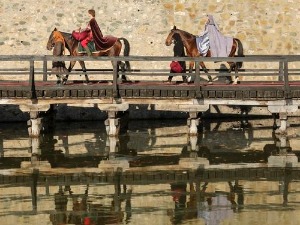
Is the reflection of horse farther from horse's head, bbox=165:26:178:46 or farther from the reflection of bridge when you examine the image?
horse's head, bbox=165:26:178:46

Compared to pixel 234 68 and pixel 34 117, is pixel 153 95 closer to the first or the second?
pixel 34 117

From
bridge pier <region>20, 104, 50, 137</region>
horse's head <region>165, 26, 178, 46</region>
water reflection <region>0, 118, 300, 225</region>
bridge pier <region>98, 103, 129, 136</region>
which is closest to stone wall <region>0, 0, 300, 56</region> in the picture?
horse's head <region>165, 26, 178, 46</region>

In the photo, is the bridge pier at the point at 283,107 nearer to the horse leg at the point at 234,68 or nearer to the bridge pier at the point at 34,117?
the horse leg at the point at 234,68

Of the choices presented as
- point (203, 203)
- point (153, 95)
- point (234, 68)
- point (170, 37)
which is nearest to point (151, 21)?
point (170, 37)

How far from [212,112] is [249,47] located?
2.33 m

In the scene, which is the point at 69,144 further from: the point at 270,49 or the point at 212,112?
the point at 270,49

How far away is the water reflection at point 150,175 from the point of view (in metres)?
18.7

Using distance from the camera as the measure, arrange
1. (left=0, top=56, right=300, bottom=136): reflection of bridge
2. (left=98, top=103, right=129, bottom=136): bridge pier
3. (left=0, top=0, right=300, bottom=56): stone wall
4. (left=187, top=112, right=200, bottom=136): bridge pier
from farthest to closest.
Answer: (left=0, top=0, right=300, bottom=56): stone wall → (left=187, top=112, right=200, bottom=136): bridge pier → (left=98, top=103, right=129, bottom=136): bridge pier → (left=0, top=56, right=300, bottom=136): reflection of bridge

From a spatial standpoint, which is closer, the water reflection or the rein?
the water reflection

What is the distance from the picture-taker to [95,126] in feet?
98.7

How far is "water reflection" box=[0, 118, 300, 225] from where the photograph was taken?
738 inches

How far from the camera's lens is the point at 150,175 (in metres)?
22.3

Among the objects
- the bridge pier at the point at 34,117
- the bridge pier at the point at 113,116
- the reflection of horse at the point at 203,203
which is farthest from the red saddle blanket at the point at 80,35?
the reflection of horse at the point at 203,203

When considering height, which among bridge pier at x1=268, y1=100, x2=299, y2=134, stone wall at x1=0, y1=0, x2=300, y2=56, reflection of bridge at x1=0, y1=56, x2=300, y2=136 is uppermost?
stone wall at x1=0, y1=0, x2=300, y2=56
